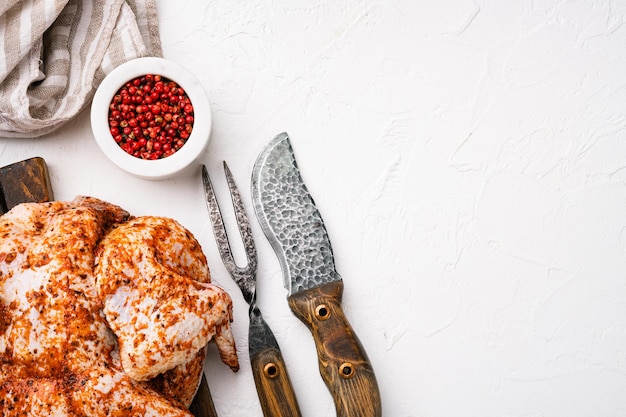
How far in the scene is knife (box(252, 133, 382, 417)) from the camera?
173 centimetres

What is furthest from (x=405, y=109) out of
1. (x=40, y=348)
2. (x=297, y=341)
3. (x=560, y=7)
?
(x=40, y=348)

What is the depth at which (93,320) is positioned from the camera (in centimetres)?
147

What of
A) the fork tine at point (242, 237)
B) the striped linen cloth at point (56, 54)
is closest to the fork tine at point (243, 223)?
the fork tine at point (242, 237)

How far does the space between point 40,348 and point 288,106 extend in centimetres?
90

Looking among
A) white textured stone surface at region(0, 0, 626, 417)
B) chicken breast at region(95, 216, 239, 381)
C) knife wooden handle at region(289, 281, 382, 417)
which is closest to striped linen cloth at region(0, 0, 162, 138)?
white textured stone surface at region(0, 0, 626, 417)

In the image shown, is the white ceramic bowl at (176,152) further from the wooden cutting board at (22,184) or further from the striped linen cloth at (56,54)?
the wooden cutting board at (22,184)

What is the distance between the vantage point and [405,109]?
6.41ft

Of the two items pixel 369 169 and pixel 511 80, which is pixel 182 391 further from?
pixel 511 80

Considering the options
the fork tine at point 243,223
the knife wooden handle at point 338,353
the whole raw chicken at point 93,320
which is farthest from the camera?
the fork tine at point 243,223

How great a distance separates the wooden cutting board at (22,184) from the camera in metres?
1.80

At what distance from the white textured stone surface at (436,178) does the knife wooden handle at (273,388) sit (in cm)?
7

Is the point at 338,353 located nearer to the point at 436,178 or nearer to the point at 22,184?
the point at 436,178

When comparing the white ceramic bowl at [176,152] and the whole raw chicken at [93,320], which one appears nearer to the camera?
the whole raw chicken at [93,320]

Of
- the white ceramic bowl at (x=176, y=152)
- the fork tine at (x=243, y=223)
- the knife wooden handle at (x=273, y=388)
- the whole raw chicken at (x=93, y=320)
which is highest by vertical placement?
the white ceramic bowl at (x=176, y=152)
